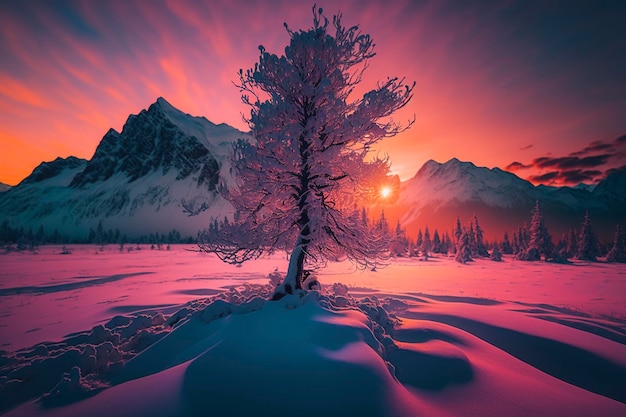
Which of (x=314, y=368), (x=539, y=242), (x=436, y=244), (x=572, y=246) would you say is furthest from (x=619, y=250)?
(x=314, y=368)

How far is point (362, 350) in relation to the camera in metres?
3.88

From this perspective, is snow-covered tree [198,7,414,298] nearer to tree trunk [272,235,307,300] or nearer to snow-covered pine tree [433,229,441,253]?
tree trunk [272,235,307,300]

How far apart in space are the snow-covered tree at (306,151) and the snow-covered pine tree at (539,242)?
205 ft

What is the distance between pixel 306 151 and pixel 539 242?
221ft

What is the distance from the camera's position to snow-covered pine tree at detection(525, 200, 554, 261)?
50.5m

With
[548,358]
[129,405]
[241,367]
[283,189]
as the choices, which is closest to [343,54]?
[283,189]

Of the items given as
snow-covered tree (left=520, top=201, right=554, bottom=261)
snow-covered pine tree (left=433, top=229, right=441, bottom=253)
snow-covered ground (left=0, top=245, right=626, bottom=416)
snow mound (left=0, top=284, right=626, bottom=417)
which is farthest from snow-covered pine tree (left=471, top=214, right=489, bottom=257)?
snow mound (left=0, top=284, right=626, bottom=417)

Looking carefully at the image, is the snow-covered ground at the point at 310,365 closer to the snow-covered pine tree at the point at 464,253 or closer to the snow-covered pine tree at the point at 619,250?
the snow-covered pine tree at the point at 464,253

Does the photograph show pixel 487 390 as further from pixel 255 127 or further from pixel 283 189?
pixel 255 127

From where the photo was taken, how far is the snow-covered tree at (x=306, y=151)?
6477 mm

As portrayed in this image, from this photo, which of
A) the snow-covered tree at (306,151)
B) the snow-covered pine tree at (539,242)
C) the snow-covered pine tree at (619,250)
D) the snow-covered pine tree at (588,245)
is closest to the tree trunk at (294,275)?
the snow-covered tree at (306,151)

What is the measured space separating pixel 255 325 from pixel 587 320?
35.7 feet

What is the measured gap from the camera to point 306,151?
6793 mm

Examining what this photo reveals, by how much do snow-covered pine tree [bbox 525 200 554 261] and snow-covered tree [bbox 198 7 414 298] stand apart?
6237 cm
